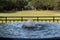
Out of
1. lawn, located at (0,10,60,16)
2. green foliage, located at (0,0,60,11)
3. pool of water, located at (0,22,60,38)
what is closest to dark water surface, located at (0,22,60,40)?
pool of water, located at (0,22,60,38)

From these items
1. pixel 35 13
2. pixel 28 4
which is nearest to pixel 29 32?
pixel 28 4

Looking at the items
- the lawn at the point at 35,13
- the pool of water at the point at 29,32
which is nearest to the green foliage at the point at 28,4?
the lawn at the point at 35,13

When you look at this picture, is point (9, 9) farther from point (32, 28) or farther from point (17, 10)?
point (32, 28)

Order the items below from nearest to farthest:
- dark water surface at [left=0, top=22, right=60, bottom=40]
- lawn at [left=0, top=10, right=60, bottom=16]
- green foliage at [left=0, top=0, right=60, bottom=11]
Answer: dark water surface at [left=0, top=22, right=60, bottom=40] < lawn at [left=0, top=10, right=60, bottom=16] < green foliage at [left=0, top=0, right=60, bottom=11]

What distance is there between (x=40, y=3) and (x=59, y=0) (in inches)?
72.8

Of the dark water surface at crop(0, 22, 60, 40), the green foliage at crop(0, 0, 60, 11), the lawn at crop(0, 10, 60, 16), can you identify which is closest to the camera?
the dark water surface at crop(0, 22, 60, 40)

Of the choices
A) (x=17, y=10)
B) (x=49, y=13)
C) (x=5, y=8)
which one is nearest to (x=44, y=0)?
(x=49, y=13)

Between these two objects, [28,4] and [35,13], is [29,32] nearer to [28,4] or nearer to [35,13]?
[28,4]

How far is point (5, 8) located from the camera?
16328 mm

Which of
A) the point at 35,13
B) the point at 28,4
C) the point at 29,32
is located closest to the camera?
the point at 29,32

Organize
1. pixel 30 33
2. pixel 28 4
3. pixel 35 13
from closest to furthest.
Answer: pixel 30 33
pixel 28 4
pixel 35 13

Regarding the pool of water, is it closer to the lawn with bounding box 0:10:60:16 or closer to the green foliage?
the lawn with bounding box 0:10:60:16

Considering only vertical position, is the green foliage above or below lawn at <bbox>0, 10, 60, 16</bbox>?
above

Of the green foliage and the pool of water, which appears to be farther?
the green foliage
